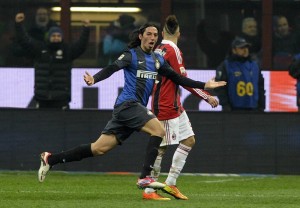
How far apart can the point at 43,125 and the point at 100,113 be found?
96 centimetres

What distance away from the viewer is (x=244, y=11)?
67.2ft

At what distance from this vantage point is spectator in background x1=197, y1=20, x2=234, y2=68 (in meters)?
20.7

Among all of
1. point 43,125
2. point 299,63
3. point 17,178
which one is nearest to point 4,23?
point 43,125

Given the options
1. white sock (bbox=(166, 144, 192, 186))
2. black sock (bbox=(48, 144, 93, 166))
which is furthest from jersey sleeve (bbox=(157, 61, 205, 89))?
black sock (bbox=(48, 144, 93, 166))

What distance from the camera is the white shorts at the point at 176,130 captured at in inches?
597

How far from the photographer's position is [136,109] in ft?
46.3

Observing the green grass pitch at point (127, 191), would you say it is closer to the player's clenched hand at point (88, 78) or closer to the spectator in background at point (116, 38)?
the player's clenched hand at point (88, 78)

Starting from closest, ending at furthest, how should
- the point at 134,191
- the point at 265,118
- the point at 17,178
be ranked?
the point at 134,191 → the point at 17,178 → the point at 265,118

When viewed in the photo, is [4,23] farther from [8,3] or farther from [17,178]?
[17,178]

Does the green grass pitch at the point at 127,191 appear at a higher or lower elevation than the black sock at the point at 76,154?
lower

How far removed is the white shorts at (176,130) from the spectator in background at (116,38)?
5361 mm

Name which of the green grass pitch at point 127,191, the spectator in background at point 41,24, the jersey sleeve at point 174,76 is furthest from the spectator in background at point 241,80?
A: the jersey sleeve at point 174,76

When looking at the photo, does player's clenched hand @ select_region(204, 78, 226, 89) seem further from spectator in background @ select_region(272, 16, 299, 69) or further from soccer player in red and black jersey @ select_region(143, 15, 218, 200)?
spectator in background @ select_region(272, 16, 299, 69)

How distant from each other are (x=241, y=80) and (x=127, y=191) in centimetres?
528
